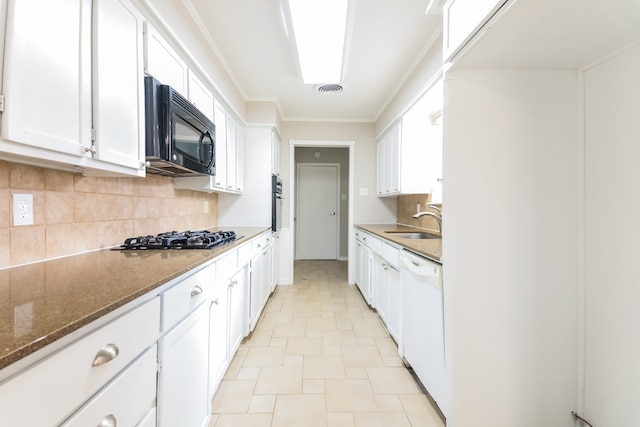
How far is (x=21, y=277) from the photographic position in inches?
35.6

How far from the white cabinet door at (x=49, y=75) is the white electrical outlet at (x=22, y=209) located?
1.08 feet

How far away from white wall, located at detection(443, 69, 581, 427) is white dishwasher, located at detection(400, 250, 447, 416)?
14cm

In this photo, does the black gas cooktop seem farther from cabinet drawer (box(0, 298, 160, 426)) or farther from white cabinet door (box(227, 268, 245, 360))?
cabinet drawer (box(0, 298, 160, 426))

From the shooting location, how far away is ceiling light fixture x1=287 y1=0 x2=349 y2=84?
5.55ft

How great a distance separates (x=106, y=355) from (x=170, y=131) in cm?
117

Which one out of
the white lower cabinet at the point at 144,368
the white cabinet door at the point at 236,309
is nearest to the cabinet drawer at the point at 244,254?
the white cabinet door at the point at 236,309

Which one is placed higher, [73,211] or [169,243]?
[73,211]

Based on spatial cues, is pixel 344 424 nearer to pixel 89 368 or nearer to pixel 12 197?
pixel 89 368

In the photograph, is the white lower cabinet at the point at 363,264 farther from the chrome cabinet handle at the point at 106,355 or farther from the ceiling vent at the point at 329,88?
the chrome cabinet handle at the point at 106,355

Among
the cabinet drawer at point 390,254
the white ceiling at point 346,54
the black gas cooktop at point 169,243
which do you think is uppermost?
the white ceiling at point 346,54

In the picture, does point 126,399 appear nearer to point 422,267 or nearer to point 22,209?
point 22,209

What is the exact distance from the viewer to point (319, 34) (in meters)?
1.96

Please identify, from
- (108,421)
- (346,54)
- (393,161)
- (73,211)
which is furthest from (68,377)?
(393,161)

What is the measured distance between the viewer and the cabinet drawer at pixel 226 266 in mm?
1539
